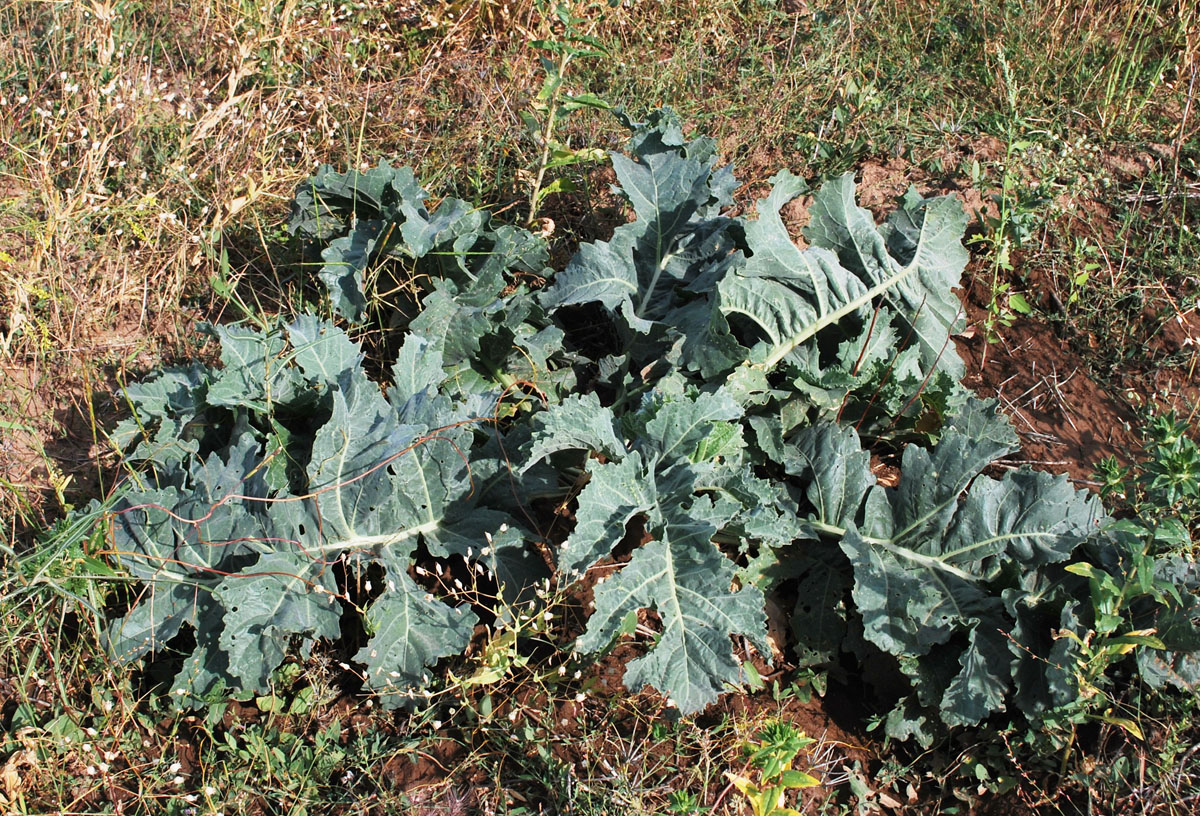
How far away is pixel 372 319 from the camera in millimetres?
3551

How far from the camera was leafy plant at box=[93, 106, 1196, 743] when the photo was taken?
8.40 feet

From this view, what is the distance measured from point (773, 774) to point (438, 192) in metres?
2.73

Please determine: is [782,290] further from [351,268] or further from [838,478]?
[351,268]

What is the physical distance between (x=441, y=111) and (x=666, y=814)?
3219 mm

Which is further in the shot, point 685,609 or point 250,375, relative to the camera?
point 250,375

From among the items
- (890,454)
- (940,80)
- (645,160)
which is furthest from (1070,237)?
(645,160)

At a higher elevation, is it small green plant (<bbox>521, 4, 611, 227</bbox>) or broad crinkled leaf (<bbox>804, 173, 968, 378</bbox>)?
small green plant (<bbox>521, 4, 611, 227</bbox>)

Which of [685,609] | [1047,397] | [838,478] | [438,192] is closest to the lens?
[685,609]

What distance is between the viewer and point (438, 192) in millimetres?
4105

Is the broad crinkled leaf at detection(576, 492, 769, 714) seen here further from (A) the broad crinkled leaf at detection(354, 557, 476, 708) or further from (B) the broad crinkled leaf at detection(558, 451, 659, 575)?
(A) the broad crinkled leaf at detection(354, 557, 476, 708)

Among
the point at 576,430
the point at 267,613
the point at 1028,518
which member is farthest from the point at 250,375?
the point at 1028,518

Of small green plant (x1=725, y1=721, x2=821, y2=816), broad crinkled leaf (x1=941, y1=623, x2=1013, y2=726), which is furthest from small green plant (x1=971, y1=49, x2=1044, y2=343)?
small green plant (x1=725, y1=721, x2=821, y2=816)

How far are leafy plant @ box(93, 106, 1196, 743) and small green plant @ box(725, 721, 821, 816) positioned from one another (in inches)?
6.8

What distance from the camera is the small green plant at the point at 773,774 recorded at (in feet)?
7.21
